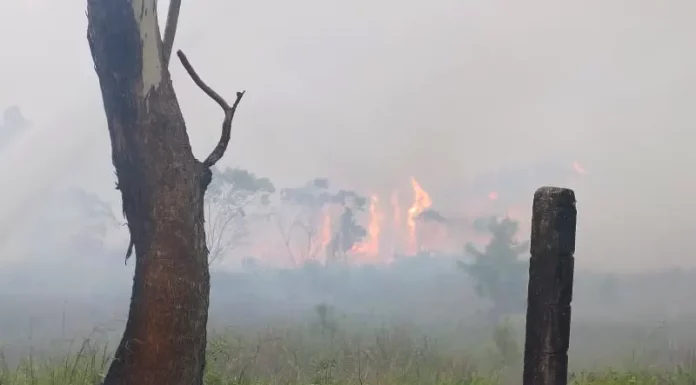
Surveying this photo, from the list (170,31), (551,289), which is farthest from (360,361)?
(170,31)

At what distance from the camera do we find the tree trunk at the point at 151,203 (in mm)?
2641

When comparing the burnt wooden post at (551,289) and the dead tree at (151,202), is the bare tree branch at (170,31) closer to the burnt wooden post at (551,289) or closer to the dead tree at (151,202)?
the dead tree at (151,202)

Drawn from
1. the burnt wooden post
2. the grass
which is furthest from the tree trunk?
the burnt wooden post

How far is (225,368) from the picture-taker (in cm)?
400

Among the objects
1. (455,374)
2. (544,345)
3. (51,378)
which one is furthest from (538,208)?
(51,378)

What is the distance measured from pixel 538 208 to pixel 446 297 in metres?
2.72

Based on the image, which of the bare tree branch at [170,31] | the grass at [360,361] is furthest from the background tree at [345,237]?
the bare tree branch at [170,31]

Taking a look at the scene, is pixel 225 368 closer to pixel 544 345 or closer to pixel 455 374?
pixel 455 374

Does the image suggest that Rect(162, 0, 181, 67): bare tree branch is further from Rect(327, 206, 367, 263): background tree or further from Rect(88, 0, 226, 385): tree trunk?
Rect(327, 206, 367, 263): background tree

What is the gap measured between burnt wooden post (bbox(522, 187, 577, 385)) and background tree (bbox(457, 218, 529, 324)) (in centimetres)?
260

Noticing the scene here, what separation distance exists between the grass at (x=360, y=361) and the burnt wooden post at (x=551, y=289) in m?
1.63

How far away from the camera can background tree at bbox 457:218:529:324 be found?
5070mm

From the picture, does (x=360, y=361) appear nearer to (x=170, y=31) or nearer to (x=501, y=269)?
(x=501, y=269)

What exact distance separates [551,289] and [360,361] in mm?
2313
